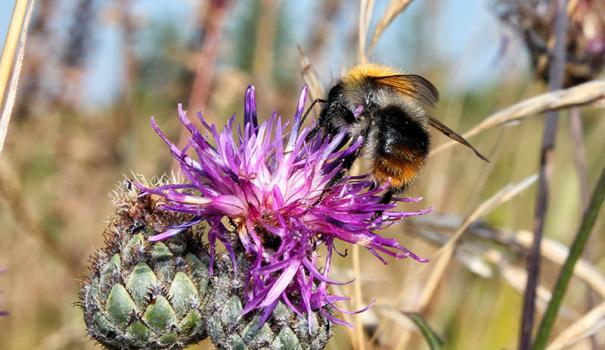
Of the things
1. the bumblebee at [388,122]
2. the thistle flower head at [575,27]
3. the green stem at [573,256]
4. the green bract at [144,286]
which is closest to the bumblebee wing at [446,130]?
the bumblebee at [388,122]

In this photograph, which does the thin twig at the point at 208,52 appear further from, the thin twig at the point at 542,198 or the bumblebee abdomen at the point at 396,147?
the bumblebee abdomen at the point at 396,147

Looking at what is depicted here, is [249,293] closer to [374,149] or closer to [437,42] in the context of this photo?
[374,149]

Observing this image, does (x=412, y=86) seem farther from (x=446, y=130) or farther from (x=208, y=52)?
(x=208, y=52)

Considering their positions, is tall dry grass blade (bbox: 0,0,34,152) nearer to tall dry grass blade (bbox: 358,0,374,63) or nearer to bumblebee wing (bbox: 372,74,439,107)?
bumblebee wing (bbox: 372,74,439,107)

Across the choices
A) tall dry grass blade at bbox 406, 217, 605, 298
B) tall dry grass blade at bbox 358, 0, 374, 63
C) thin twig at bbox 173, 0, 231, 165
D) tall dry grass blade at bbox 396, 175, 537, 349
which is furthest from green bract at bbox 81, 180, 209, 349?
thin twig at bbox 173, 0, 231, 165

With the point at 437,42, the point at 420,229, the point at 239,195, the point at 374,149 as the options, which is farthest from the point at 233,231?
the point at 437,42

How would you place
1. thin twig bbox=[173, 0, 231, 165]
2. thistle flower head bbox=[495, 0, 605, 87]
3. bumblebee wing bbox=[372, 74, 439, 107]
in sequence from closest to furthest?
bumblebee wing bbox=[372, 74, 439, 107] < thistle flower head bbox=[495, 0, 605, 87] < thin twig bbox=[173, 0, 231, 165]

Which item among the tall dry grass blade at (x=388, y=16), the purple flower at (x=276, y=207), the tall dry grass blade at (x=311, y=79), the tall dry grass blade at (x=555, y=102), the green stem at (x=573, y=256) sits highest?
the tall dry grass blade at (x=388, y=16)
